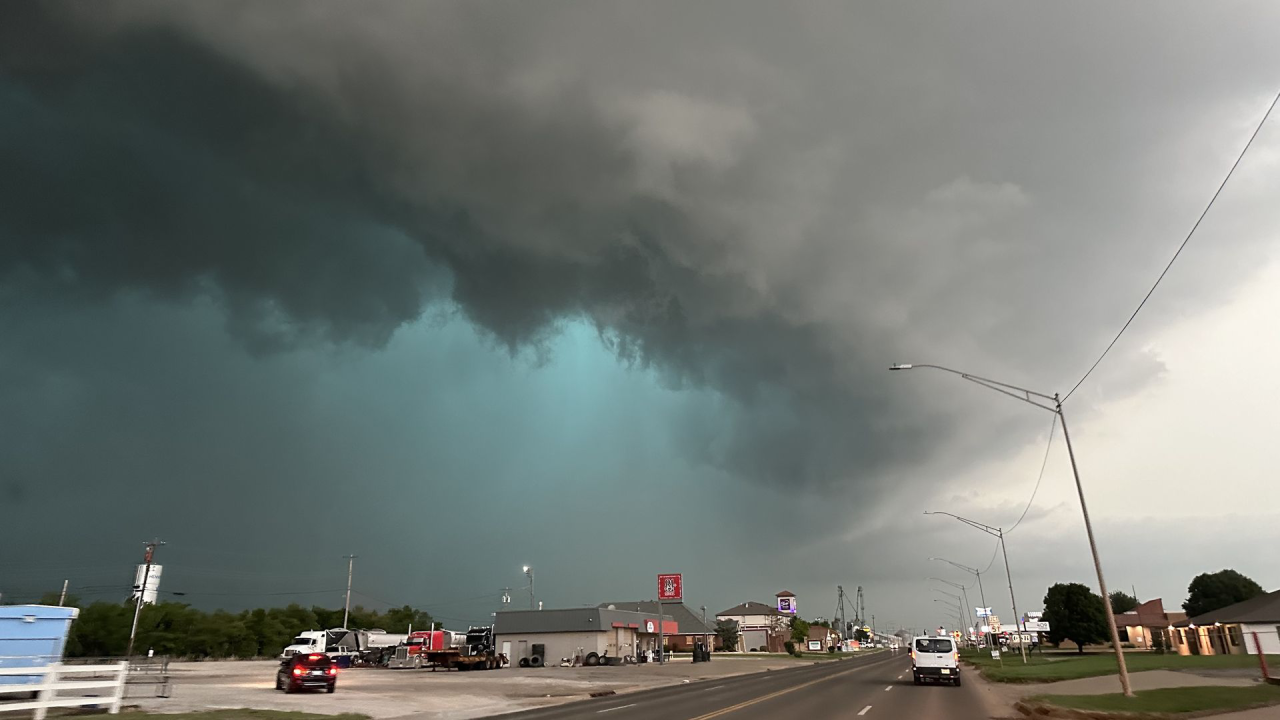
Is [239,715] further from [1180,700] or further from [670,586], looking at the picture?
[670,586]

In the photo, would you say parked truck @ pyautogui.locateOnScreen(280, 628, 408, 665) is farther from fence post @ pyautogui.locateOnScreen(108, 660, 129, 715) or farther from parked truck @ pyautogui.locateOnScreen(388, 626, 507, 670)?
fence post @ pyautogui.locateOnScreen(108, 660, 129, 715)

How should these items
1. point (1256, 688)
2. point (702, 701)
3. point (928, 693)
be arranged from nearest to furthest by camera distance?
1. point (1256, 688)
2. point (702, 701)
3. point (928, 693)

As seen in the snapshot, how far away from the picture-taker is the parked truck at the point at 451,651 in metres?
70.4

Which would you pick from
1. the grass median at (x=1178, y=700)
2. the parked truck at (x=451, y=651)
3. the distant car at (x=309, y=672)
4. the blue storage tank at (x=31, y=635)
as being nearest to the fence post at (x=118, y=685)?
the blue storage tank at (x=31, y=635)

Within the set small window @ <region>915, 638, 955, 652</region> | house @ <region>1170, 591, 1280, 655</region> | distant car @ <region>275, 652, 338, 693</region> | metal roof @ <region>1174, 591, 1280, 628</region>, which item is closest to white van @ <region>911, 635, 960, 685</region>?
small window @ <region>915, 638, 955, 652</region>

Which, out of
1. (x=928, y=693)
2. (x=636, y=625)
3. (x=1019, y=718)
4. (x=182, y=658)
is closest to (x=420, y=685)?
(x=928, y=693)

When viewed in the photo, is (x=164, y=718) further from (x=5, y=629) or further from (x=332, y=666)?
(x=332, y=666)

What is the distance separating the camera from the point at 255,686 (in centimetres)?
4388

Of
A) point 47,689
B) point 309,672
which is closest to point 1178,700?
point 47,689

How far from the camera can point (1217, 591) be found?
146875 millimetres

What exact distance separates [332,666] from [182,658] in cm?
8893

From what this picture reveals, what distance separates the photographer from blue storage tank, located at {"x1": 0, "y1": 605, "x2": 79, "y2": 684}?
23.5m

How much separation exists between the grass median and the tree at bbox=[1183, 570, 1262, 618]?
149 m

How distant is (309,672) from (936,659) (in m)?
35.3
